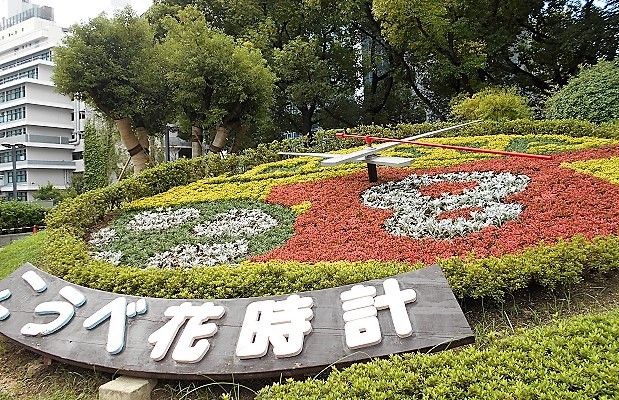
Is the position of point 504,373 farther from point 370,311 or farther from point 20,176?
point 20,176

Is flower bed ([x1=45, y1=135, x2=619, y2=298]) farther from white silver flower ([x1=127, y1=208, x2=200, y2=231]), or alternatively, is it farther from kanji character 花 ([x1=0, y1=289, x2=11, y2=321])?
kanji character 花 ([x1=0, y1=289, x2=11, y2=321])

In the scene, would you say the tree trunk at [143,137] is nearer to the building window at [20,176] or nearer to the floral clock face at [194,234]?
the floral clock face at [194,234]

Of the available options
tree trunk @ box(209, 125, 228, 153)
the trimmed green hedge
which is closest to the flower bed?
the trimmed green hedge

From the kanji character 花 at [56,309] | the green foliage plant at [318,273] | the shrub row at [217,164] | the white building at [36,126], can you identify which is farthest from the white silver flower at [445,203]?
the white building at [36,126]

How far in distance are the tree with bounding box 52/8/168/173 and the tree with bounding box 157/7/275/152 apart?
539 millimetres

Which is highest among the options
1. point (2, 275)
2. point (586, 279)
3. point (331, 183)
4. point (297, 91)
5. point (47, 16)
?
point (47, 16)

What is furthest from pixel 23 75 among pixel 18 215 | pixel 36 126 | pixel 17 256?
pixel 17 256

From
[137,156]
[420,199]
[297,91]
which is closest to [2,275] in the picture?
[420,199]

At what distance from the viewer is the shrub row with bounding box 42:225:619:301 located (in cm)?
338

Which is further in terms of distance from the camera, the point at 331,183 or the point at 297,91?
the point at 297,91

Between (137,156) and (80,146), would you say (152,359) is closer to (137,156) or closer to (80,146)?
(137,156)

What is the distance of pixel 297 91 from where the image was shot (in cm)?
1700

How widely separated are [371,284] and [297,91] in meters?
14.2

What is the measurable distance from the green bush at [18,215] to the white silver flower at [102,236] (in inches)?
317
